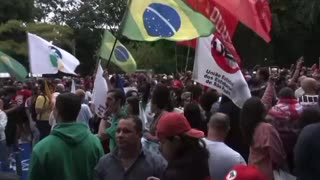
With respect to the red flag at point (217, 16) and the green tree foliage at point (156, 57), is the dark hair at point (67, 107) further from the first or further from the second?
the green tree foliage at point (156, 57)

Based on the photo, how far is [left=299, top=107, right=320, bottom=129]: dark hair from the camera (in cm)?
777

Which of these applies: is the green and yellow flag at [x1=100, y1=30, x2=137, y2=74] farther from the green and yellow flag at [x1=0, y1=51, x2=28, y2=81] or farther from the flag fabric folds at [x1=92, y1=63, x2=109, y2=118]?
the green and yellow flag at [x1=0, y1=51, x2=28, y2=81]

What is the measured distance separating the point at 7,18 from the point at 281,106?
2629 inches

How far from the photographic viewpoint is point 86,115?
13898 millimetres

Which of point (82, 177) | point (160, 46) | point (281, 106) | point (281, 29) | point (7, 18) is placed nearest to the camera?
point (82, 177)

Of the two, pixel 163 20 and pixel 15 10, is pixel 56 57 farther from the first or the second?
pixel 15 10

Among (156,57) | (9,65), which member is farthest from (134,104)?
(156,57)

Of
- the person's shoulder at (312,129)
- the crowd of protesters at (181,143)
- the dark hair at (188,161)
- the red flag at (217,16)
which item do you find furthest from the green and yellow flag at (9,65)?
the dark hair at (188,161)

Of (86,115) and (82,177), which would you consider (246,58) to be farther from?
(82,177)

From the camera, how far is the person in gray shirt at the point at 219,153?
23.2 ft

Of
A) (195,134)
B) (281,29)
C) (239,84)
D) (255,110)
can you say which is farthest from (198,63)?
(281,29)

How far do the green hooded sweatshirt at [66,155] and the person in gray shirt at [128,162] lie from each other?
1.40ft

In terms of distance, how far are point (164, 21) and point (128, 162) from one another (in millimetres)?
5555

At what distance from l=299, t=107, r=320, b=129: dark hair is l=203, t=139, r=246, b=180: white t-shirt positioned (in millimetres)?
1092
